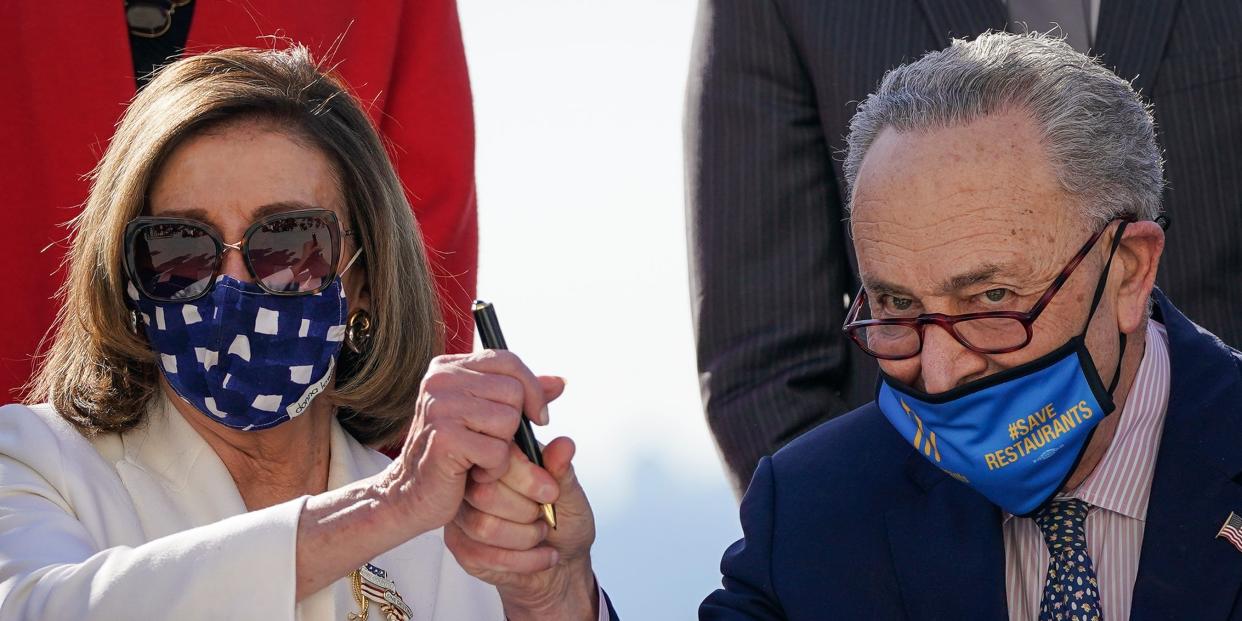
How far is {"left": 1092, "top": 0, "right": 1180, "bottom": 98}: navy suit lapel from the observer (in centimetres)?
406

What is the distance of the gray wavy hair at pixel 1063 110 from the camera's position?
127 inches

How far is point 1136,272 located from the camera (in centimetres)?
329

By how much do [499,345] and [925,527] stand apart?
Answer: 3.33 ft

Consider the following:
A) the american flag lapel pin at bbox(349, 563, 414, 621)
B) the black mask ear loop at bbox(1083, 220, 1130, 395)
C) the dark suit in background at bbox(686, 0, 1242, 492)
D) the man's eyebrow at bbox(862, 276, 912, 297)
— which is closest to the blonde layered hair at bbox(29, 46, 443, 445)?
the american flag lapel pin at bbox(349, 563, 414, 621)

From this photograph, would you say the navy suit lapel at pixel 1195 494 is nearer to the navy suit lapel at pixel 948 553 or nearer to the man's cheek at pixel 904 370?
the navy suit lapel at pixel 948 553

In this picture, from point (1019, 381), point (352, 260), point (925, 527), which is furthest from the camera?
point (352, 260)

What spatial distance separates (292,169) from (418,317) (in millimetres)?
442

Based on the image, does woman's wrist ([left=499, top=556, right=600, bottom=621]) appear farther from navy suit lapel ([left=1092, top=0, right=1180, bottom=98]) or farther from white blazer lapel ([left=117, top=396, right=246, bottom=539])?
navy suit lapel ([left=1092, top=0, right=1180, bottom=98])

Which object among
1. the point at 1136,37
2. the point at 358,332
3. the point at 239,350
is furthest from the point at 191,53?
the point at 1136,37

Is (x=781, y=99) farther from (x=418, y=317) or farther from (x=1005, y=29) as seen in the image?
(x=418, y=317)

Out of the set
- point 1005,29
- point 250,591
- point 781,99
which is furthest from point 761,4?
point 250,591

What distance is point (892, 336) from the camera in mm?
3297

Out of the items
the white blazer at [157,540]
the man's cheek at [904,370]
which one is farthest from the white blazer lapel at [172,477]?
the man's cheek at [904,370]

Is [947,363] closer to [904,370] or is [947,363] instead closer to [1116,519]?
[904,370]
